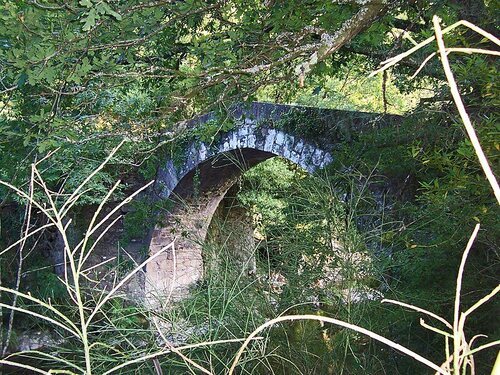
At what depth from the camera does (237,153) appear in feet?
25.7

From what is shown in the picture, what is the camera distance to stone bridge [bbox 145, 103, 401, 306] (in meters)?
5.48

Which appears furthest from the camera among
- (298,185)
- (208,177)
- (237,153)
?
(208,177)

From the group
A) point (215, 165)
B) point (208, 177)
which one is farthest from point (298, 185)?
point (208, 177)

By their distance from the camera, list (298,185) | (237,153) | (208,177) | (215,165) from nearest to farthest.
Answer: (298,185)
(237,153)
(215,165)
(208,177)

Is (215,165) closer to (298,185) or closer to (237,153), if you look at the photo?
(237,153)

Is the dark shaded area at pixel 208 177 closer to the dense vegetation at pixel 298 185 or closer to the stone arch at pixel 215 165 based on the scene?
the stone arch at pixel 215 165

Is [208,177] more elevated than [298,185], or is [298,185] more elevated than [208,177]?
[298,185]

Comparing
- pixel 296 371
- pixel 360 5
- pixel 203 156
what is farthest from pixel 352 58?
pixel 203 156

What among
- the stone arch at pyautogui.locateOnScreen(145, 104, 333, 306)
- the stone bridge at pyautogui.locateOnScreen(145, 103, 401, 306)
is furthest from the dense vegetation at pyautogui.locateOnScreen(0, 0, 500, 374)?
the stone arch at pyautogui.locateOnScreen(145, 104, 333, 306)

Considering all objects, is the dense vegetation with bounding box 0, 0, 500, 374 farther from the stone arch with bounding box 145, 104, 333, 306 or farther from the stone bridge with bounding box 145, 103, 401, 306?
the stone arch with bounding box 145, 104, 333, 306

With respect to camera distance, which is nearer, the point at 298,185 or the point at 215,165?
the point at 298,185

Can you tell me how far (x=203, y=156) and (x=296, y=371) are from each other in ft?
19.1

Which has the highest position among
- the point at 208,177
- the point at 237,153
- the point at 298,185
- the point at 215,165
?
the point at 298,185

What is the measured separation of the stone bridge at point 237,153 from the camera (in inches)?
216
